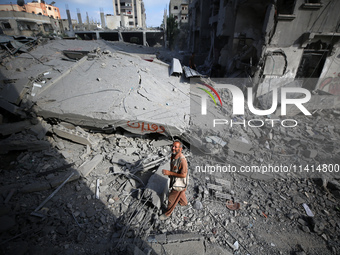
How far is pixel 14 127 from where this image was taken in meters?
4.71

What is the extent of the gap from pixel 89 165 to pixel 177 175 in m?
2.54

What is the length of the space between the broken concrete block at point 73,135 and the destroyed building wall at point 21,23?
2699cm

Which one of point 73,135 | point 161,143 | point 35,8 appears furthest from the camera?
point 35,8

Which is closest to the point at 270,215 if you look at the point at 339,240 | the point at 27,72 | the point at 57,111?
the point at 339,240

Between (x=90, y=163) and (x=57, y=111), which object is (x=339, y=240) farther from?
(x=57, y=111)

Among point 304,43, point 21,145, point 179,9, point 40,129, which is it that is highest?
point 179,9

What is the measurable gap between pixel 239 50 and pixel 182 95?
22.4 ft

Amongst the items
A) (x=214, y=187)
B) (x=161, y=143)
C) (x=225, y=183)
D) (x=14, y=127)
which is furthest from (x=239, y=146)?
(x=14, y=127)

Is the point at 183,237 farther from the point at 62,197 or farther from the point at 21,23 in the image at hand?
the point at 21,23

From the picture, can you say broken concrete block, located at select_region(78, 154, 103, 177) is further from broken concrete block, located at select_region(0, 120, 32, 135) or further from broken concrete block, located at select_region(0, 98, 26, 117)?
broken concrete block, located at select_region(0, 98, 26, 117)

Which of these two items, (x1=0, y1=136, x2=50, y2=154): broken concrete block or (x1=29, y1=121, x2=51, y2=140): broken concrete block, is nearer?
(x1=0, y1=136, x2=50, y2=154): broken concrete block

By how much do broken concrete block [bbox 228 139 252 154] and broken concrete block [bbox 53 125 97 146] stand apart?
4225 millimetres

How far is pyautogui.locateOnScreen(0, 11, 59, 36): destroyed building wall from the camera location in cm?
2336

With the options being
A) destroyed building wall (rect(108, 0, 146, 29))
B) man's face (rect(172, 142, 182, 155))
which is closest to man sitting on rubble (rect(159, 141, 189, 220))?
man's face (rect(172, 142, 182, 155))
